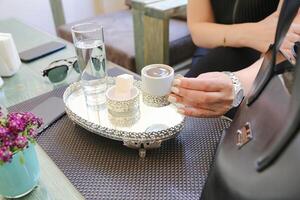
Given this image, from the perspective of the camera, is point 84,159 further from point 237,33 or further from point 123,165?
point 237,33

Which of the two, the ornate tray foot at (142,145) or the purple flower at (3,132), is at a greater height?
the purple flower at (3,132)

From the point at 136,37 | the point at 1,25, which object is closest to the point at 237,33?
the point at 136,37

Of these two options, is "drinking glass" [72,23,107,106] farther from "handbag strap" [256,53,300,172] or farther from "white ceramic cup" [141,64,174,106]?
"handbag strap" [256,53,300,172]

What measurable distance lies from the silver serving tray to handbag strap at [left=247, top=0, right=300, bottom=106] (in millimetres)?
208

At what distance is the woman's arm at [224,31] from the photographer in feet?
2.87

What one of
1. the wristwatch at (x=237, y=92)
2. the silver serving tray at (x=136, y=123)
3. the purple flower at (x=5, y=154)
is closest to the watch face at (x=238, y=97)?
the wristwatch at (x=237, y=92)

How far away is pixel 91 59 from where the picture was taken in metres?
0.74

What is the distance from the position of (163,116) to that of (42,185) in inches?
10.5

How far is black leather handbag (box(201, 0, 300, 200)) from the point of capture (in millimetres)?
300

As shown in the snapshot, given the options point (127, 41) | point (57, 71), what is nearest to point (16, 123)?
point (57, 71)

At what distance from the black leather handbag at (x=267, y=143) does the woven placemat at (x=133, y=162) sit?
0.42ft

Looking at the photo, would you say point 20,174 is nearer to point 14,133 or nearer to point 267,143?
point 14,133

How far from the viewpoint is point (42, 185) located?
21.1 inches

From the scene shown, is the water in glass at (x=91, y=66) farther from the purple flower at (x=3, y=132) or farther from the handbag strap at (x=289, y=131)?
the handbag strap at (x=289, y=131)
